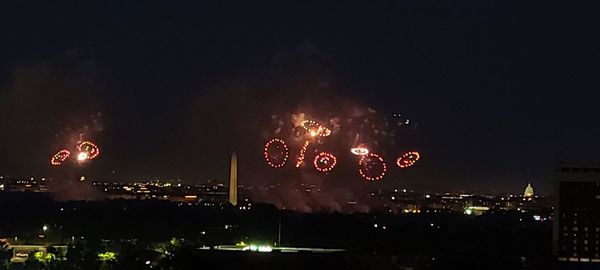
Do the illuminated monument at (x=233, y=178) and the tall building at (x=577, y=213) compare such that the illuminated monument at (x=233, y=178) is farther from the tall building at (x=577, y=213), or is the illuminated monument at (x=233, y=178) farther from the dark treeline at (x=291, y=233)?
the tall building at (x=577, y=213)

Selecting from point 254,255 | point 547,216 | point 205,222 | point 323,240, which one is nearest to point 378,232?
point 323,240

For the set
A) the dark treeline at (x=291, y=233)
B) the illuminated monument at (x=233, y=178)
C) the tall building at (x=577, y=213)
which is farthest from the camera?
the illuminated monument at (x=233, y=178)

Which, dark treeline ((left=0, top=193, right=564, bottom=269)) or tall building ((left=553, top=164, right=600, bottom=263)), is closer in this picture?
dark treeline ((left=0, top=193, right=564, bottom=269))

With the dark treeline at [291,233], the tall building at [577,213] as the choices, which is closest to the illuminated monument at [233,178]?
the dark treeline at [291,233]

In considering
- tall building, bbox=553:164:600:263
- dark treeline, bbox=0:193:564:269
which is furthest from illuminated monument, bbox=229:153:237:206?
tall building, bbox=553:164:600:263

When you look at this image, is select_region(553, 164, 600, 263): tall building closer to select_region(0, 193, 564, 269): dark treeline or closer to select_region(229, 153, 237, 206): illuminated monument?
select_region(0, 193, 564, 269): dark treeline

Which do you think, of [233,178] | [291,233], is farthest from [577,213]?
[233,178]

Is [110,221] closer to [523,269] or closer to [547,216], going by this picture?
[523,269]

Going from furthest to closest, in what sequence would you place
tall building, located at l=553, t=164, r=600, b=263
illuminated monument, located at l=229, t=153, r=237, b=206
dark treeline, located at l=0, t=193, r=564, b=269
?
illuminated monument, located at l=229, t=153, r=237, b=206 < tall building, located at l=553, t=164, r=600, b=263 < dark treeline, located at l=0, t=193, r=564, b=269
